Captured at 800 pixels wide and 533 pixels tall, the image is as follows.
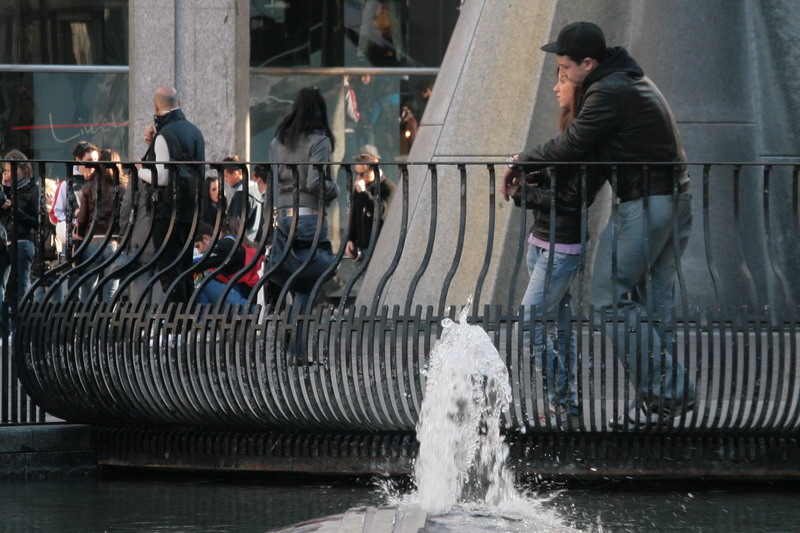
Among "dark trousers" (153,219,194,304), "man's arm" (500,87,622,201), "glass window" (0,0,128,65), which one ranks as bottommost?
"dark trousers" (153,219,194,304)

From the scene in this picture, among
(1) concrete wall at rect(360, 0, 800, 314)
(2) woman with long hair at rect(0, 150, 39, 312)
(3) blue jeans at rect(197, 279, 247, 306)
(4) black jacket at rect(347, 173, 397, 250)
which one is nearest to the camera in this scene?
(1) concrete wall at rect(360, 0, 800, 314)

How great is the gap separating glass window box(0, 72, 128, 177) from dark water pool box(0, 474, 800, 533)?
537 inches

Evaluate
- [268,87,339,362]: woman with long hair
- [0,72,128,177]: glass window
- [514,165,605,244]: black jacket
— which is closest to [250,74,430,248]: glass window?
[0,72,128,177]: glass window

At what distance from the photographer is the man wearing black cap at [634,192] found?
22.9 ft

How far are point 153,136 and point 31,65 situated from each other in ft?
34.1

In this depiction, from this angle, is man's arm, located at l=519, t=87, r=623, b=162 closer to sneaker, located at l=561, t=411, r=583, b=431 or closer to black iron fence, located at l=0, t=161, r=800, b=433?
black iron fence, located at l=0, t=161, r=800, b=433

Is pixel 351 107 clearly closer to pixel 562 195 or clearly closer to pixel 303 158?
pixel 303 158

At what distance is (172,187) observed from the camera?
7.59 metres

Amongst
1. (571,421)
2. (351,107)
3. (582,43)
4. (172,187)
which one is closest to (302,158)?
(172,187)

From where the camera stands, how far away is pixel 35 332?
7586 mm

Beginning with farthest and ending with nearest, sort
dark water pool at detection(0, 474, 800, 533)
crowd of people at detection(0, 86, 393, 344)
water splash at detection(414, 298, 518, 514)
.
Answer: crowd of people at detection(0, 86, 393, 344), dark water pool at detection(0, 474, 800, 533), water splash at detection(414, 298, 518, 514)

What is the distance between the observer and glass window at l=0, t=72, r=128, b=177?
811 inches

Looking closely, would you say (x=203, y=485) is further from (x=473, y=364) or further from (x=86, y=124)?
(x=86, y=124)

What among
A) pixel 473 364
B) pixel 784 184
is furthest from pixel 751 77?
pixel 473 364
